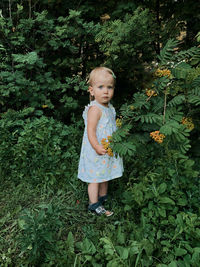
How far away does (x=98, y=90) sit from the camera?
2.17 m

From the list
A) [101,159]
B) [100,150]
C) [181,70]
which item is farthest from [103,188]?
[181,70]

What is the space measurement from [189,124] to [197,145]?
1.20m

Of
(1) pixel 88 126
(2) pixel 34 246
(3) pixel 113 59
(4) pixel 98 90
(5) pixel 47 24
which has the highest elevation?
(5) pixel 47 24

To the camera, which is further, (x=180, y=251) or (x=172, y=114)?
(x=172, y=114)

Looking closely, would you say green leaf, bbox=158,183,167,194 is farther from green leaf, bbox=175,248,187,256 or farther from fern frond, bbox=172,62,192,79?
fern frond, bbox=172,62,192,79

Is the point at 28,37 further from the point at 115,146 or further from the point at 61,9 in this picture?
the point at 115,146

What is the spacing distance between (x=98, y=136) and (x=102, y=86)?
437mm

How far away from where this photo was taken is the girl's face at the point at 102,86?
214cm

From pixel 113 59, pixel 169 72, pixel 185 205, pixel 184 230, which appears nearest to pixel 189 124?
pixel 169 72

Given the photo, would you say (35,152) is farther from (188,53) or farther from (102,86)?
(188,53)

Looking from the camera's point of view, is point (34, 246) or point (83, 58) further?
point (83, 58)

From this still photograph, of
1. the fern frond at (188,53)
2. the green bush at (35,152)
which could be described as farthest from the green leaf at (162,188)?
the green bush at (35,152)

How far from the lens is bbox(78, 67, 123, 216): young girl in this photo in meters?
2.16

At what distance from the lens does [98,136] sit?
2.24 metres
